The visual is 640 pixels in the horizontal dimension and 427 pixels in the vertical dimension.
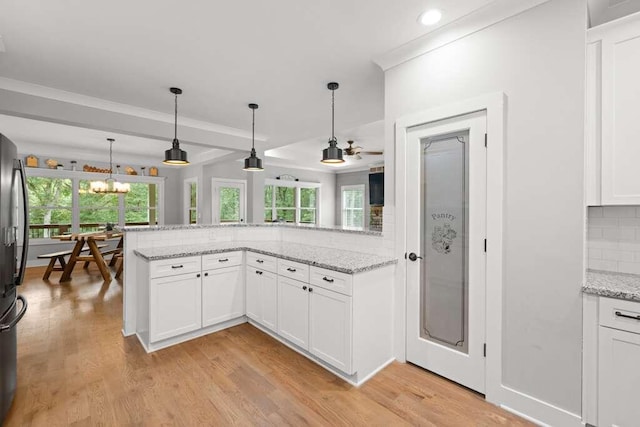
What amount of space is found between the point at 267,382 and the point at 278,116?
11.1 ft

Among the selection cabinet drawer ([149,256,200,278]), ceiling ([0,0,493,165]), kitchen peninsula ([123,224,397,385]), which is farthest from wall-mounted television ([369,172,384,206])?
cabinet drawer ([149,256,200,278])

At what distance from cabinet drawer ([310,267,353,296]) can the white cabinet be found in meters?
0.60

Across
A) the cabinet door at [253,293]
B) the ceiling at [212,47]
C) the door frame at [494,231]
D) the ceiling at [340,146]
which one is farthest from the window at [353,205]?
the door frame at [494,231]

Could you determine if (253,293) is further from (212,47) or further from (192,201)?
(192,201)

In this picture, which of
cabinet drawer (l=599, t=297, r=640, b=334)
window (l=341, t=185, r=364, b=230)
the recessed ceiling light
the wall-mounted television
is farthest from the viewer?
window (l=341, t=185, r=364, b=230)

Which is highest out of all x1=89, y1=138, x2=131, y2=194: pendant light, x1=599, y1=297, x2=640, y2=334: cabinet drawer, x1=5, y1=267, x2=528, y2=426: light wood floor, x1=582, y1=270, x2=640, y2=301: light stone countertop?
x1=89, y1=138, x2=131, y2=194: pendant light

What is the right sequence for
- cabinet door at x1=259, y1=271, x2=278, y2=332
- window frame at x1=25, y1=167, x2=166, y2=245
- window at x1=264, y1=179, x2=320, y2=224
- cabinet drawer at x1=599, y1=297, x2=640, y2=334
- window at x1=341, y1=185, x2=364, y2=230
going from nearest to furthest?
cabinet drawer at x1=599, y1=297, x2=640, y2=334 < cabinet door at x1=259, y1=271, x2=278, y2=332 < window frame at x1=25, y1=167, x2=166, y2=245 < window at x1=264, y1=179, x2=320, y2=224 < window at x1=341, y1=185, x2=364, y2=230

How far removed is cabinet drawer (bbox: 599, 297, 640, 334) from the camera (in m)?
1.55

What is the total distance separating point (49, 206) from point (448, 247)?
8.45m

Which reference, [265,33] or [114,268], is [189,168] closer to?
[114,268]

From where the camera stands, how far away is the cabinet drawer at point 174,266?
274 centimetres

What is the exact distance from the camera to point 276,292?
114 inches

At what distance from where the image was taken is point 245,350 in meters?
2.77

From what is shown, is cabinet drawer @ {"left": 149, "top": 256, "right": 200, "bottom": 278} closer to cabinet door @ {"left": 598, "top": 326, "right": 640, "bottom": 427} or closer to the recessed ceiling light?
the recessed ceiling light
